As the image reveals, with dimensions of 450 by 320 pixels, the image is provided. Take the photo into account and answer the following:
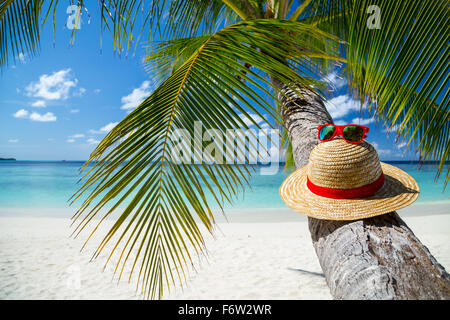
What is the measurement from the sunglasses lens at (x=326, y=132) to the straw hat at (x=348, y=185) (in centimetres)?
13

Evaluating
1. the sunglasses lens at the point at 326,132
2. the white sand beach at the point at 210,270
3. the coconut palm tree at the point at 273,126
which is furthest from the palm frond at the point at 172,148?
the white sand beach at the point at 210,270

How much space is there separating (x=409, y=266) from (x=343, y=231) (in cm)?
20

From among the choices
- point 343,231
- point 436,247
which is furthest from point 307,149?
point 436,247

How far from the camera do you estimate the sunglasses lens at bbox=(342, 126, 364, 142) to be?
1.00 metres

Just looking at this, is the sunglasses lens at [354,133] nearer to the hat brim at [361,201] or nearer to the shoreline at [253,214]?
the hat brim at [361,201]

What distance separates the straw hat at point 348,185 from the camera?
915 mm

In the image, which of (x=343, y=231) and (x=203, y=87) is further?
(x=203, y=87)

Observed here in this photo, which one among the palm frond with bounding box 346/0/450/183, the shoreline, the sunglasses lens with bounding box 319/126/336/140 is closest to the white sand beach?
the sunglasses lens with bounding box 319/126/336/140

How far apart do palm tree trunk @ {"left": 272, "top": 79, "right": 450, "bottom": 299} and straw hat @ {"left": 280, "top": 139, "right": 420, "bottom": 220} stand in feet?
0.18

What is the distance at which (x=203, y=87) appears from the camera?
1.00m

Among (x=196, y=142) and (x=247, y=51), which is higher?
(x=247, y=51)

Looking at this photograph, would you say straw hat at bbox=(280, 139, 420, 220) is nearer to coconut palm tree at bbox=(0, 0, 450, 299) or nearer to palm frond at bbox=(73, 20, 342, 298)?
coconut palm tree at bbox=(0, 0, 450, 299)
